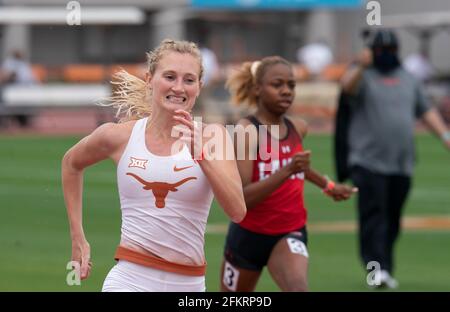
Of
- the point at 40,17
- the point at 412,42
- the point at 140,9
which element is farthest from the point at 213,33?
the point at 40,17

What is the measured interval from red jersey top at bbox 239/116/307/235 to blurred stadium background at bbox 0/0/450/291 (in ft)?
6.00

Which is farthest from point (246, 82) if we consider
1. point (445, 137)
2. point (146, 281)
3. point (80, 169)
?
point (445, 137)

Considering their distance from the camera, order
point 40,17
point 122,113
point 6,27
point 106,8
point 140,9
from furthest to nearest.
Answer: point 140,9
point 6,27
point 106,8
point 40,17
point 122,113

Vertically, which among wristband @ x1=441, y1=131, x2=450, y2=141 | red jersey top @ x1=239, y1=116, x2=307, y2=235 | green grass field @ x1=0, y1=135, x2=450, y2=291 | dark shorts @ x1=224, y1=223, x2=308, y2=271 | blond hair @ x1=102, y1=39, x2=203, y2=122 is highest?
blond hair @ x1=102, y1=39, x2=203, y2=122

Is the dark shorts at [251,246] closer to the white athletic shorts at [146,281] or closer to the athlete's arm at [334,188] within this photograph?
the athlete's arm at [334,188]

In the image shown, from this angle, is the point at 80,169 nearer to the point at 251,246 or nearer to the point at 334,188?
the point at 251,246

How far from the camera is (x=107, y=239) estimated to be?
53.7 ft

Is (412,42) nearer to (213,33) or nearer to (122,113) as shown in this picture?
(213,33)

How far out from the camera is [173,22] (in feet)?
157

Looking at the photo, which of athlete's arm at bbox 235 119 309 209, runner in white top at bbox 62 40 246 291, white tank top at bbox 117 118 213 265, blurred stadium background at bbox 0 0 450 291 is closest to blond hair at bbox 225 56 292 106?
athlete's arm at bbox 235 119 309 209

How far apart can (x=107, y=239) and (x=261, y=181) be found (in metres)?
7.13

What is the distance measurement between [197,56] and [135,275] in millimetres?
1247

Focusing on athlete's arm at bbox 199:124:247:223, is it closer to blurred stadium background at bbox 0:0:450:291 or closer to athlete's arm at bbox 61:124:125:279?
athlete's arm at bbox 61:124:125:279

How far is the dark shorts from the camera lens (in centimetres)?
986
